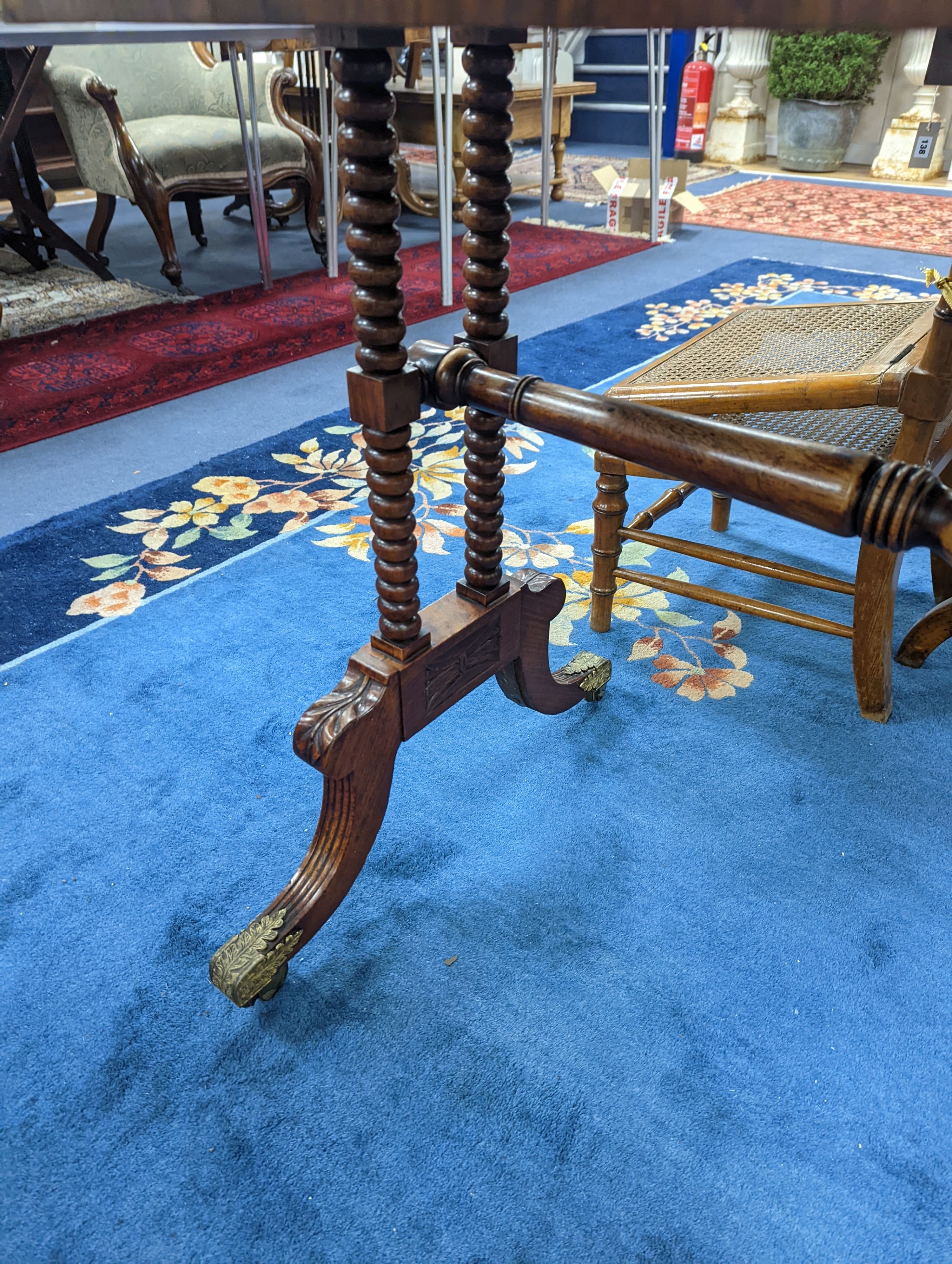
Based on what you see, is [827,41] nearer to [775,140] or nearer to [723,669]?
[775,140]

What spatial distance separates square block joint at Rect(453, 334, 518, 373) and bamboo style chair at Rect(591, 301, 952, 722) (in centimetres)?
16

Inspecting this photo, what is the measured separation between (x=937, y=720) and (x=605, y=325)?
1975 millimetres

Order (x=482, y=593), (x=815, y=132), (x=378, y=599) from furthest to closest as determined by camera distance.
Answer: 1. (x=815, y=132)
2. (x=482, y=593)
3. (x=378, y=599)

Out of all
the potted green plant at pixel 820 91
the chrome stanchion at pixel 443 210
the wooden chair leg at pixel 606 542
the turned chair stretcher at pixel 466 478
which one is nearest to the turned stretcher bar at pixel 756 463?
the turned chair stretcher at pixel 466 478

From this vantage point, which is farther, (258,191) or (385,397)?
(258,191)

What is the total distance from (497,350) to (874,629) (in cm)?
65

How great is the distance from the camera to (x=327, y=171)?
10.8 ft

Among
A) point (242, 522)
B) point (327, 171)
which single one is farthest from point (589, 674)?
point (327, 171)

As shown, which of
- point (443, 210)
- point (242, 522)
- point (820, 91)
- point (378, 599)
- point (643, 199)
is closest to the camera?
point (378, 599)

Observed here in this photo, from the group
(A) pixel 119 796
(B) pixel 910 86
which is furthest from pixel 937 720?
(B) pixel 910 86

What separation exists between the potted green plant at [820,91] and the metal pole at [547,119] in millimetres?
1810

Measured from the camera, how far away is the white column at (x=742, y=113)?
18.8 ft

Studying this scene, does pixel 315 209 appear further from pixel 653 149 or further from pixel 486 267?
pixel 486 267

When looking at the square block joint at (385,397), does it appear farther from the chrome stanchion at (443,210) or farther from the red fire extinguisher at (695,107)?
the red fire extinguisher at (695,107)
